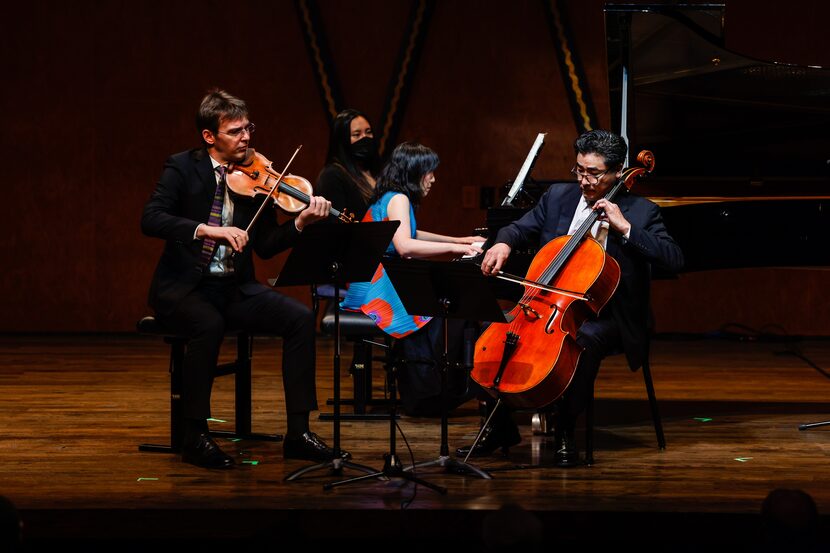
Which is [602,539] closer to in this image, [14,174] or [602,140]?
[602,140]

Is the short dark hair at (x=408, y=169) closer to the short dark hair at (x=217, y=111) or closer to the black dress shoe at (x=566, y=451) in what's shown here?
the short dark hair at (x=217, y=111)

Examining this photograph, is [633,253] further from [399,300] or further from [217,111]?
[217,111]

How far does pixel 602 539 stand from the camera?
9.70 ft

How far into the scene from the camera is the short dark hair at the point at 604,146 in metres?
3.66

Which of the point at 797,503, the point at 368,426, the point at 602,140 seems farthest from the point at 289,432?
the point at 797,503

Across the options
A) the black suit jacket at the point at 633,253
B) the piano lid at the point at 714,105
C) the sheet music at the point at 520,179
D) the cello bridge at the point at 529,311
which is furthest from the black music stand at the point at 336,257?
the piano lid at the point at 714,105

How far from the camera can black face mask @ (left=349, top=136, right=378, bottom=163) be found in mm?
4590

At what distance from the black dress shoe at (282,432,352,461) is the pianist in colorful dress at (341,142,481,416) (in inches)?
26.0

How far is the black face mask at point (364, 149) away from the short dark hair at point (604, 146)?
3.90 ft

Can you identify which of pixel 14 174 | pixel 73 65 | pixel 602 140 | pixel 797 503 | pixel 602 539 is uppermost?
pixel 73 65

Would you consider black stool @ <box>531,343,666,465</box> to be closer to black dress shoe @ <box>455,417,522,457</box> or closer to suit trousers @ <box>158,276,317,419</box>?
black dress shoe @ <box>455,417,522,457</box>

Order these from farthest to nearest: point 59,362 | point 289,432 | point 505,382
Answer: point 59,362, point 289,432, point 505,382

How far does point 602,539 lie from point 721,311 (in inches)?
178

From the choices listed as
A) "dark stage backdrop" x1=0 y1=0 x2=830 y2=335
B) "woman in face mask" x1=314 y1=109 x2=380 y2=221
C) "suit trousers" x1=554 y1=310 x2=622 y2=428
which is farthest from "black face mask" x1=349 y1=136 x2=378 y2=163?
"dark stage backdrop" x1=0 y1=0 x2=830 y2=335
